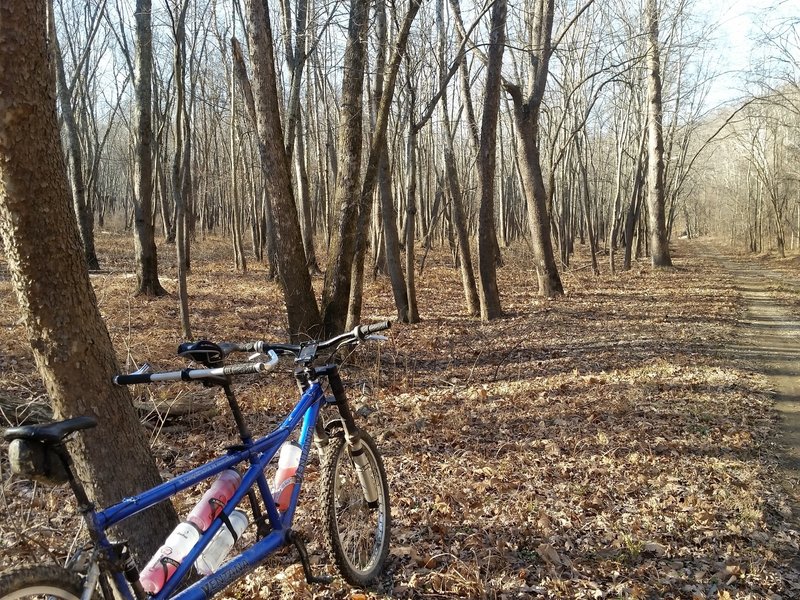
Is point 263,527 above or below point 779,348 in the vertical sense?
above

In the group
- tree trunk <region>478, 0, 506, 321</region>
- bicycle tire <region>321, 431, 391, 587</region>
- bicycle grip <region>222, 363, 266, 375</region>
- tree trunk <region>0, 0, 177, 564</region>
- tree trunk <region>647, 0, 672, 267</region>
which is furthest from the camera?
tree trunk <region>647, 0, 672, 267</region>

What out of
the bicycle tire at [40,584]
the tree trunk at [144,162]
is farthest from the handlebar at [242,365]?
the tree trunk at [144,162]

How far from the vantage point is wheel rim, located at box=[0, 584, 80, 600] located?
1725 millimetres

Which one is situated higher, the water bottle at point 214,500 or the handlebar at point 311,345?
the handlebar at point 311,345

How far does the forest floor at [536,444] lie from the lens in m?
3.51

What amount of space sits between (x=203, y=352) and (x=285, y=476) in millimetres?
896

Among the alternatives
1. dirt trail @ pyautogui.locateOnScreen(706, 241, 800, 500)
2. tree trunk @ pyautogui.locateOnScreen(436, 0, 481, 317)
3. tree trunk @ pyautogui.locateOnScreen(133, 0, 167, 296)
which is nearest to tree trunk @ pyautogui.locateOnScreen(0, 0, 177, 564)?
dirt trail @ pyautogui.locateOnScreen(706, 241, 800, 500)

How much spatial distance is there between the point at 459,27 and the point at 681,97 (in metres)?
21.8

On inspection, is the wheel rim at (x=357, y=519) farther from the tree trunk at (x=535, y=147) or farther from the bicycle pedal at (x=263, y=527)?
the tree trunk at (x=535, y=147)

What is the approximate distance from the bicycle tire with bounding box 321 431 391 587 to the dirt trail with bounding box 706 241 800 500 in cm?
353

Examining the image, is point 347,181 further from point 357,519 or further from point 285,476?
point 285,476

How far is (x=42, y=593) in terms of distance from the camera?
69.7 inches

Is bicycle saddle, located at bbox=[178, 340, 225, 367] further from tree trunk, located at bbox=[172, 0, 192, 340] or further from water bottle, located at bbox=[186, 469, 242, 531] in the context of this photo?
tree trunk, located at bbox=[172, 0, 192, 340]

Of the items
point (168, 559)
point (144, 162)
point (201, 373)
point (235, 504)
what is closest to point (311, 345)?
point (201, 373)
